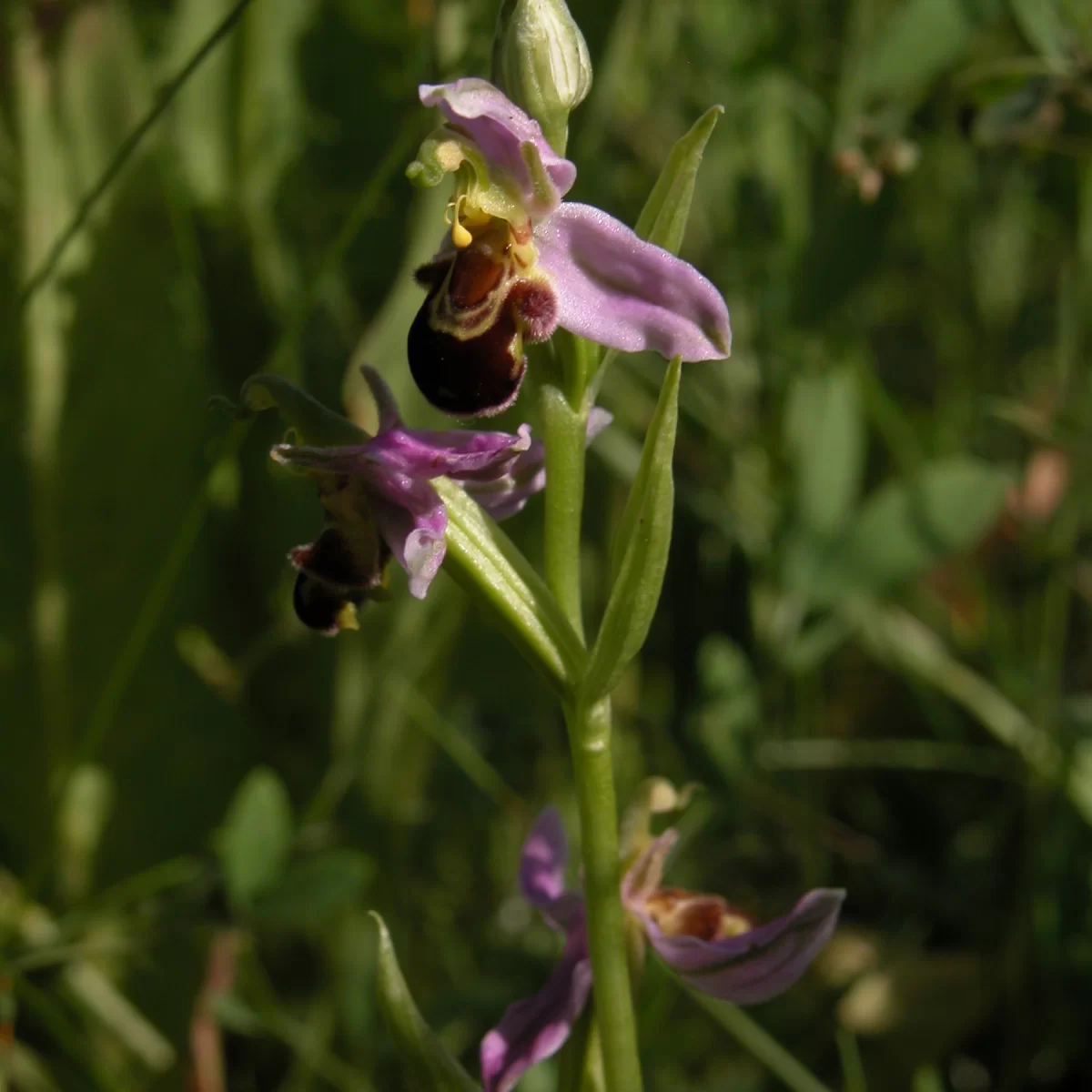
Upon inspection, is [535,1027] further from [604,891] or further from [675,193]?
[675,193]

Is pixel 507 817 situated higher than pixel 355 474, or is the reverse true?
pixel 355 474

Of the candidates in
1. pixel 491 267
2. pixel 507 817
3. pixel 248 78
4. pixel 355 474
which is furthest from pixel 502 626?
Result: pixel 248 78

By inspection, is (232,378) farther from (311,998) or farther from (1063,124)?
(1063,124)

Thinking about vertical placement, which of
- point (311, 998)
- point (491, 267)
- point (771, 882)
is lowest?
point (311, 998)

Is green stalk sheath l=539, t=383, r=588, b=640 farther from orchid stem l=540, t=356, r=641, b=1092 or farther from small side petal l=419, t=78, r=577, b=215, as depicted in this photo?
small side petal l=419, t=78, r=577, b=215

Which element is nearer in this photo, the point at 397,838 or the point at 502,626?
the point at 502,626

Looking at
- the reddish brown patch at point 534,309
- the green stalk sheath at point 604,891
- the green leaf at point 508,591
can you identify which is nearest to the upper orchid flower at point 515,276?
the reddish brown patch at point 534,309

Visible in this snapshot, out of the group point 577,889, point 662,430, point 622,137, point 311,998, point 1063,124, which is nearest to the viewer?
point 662,430
